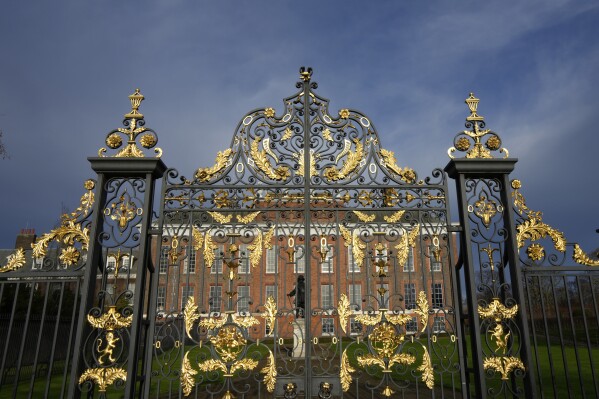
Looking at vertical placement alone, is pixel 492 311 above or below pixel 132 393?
above

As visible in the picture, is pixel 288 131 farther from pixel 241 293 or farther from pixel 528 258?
pixel 241 293

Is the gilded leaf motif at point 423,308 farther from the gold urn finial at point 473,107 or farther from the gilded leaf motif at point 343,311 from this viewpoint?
the gold urn finial at point 473,107

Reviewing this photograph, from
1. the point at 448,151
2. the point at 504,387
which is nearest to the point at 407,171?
the point at 448,151

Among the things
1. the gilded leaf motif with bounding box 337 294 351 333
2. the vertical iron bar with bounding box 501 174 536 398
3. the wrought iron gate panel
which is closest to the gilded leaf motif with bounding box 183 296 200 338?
the wrought iron gate panel

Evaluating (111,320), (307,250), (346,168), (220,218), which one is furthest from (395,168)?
(111,320)

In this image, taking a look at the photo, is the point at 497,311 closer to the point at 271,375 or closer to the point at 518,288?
the point at 518,288

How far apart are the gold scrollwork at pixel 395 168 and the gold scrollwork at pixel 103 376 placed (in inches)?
163

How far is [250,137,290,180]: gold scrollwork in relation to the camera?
6.10 metres

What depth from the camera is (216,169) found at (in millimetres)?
6090

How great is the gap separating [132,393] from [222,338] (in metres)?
1.17

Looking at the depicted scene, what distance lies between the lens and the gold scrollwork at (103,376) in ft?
17.1

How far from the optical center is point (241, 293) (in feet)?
43.0

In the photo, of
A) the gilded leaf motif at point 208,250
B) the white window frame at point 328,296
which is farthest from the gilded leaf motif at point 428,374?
the gilded leaf motif at point 208,250

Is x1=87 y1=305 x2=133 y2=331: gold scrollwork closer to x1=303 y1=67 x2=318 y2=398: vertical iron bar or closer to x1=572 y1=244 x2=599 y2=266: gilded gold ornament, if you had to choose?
x1=303 y1=67 x2=318 y2=398: vertical iron bar
